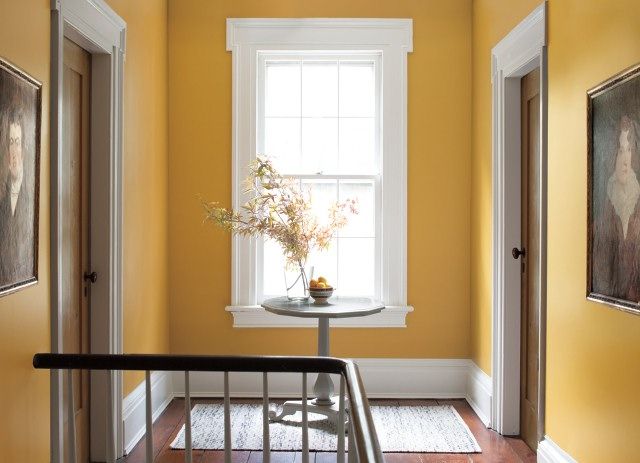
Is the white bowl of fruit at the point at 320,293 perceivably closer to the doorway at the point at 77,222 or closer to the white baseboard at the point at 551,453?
the doorway at the point at 77,222

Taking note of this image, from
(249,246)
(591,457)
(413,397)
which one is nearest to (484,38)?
(249,246)

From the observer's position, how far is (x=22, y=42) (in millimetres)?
2904

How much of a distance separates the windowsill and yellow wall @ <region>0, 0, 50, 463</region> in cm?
253

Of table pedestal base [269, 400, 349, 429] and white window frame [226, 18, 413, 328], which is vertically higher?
white window frame [226, 18, 413, 328]

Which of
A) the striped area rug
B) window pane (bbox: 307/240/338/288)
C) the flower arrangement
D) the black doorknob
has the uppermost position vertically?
the flower arrangement

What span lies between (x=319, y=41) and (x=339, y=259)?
5.21 ft

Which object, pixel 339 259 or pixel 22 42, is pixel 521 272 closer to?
pixel 339 259

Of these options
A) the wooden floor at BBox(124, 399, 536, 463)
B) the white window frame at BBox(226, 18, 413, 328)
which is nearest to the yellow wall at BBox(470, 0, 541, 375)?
the white window frame at BBox(226, 18, 413, 328)

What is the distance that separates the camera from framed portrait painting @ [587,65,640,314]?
2.86 m

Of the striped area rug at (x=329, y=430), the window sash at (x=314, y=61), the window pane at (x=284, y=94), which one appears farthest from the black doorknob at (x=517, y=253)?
the window pane at (x=284, y=94)

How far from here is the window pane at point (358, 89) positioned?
18.9ft

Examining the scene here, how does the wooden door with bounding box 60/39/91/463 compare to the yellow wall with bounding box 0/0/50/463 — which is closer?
the yellow wall with bounding box 0/0/50/463

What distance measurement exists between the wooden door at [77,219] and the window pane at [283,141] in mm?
1839

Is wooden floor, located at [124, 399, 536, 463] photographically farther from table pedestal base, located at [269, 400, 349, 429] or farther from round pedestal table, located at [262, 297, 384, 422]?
round pedestal table, located at [262, 297, 384, 422]
